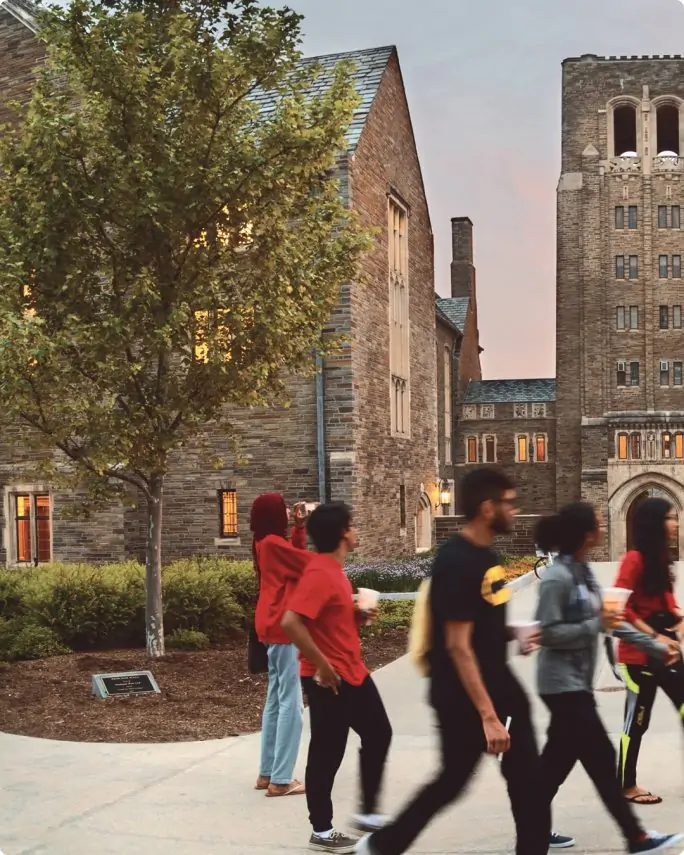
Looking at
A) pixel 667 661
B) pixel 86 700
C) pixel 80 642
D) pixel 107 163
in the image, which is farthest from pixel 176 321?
pixel 667 661

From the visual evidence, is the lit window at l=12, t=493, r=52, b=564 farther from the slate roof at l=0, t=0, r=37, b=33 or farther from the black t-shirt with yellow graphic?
the black t-shirt with yellow graphic

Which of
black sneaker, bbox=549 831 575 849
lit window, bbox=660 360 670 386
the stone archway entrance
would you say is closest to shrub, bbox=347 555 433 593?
black sneaker, bbox=549 831 575 849

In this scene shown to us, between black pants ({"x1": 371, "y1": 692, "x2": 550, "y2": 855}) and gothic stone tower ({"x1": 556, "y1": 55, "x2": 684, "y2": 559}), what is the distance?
184 ft

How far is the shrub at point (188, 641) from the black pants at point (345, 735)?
7774 millimetres

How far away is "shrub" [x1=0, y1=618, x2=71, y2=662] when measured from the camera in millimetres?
12766

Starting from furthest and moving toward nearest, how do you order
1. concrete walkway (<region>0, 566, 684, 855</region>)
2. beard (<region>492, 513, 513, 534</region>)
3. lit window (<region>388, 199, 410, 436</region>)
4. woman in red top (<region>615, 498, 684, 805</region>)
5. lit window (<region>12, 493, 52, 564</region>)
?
lit window (<region>388, 199, 410, 436</region>)
lit window (<region>12, 493, 52, 564</region>)
woman in red top (<region>615, 498, 684, 805</region>)
concrete walkway (<region>0, 566, 684, 855</region>)
beard (<region>492, 513, 513, 534</region>)

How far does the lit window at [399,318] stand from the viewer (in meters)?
25.4

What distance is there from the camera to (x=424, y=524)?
94.4 ft

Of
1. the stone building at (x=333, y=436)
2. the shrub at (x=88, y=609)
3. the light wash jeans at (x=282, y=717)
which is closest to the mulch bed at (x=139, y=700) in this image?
the shrub at (x=88, y=609)

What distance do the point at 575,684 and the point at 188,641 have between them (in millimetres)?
8647

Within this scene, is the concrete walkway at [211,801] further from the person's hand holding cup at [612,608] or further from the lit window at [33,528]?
the lit window at [33,528]

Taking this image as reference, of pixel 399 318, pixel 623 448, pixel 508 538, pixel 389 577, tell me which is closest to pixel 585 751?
pixel 389 577

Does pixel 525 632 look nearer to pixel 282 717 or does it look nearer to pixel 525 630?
pixel 525 630

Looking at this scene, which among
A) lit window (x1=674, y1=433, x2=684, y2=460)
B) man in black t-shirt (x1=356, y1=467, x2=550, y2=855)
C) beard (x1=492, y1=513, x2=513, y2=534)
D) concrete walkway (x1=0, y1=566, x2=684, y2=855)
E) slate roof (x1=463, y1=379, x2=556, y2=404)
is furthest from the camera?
slate roof (x1=463, y1=379, x2=556, y2=404)
